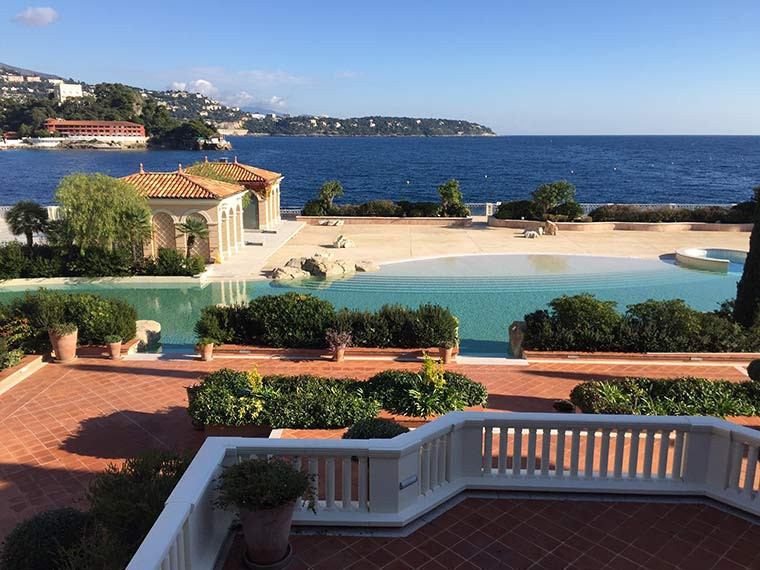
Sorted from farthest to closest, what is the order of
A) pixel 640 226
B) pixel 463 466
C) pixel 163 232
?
pixel 640 226, pixel 163 232, pixel 463 466

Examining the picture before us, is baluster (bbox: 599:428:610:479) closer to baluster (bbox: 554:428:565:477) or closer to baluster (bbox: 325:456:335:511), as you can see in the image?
baluster (bbox: 554:428:565:477)

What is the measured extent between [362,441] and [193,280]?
62.1ft

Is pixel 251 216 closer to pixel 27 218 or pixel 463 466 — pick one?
pixel 27 218

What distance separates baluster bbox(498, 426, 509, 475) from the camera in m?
6.92

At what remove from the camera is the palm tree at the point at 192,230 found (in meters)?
25.1

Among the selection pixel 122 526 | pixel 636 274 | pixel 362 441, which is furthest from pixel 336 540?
pixel 636 274

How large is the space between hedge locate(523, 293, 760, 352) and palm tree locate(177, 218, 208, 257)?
49.2 ft

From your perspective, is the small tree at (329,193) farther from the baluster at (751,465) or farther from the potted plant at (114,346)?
the baluster at (751,465)

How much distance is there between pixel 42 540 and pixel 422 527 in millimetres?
3409

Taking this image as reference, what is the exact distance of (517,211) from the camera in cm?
3912

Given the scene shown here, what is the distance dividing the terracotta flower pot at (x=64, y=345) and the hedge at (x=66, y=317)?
0.38 meters

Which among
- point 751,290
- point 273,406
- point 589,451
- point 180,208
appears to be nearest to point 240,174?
point 180,208

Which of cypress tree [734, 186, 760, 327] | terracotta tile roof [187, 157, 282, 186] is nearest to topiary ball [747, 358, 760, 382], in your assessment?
cypress tree [734, 186, 760, 327]

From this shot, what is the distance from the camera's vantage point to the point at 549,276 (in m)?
25.5
